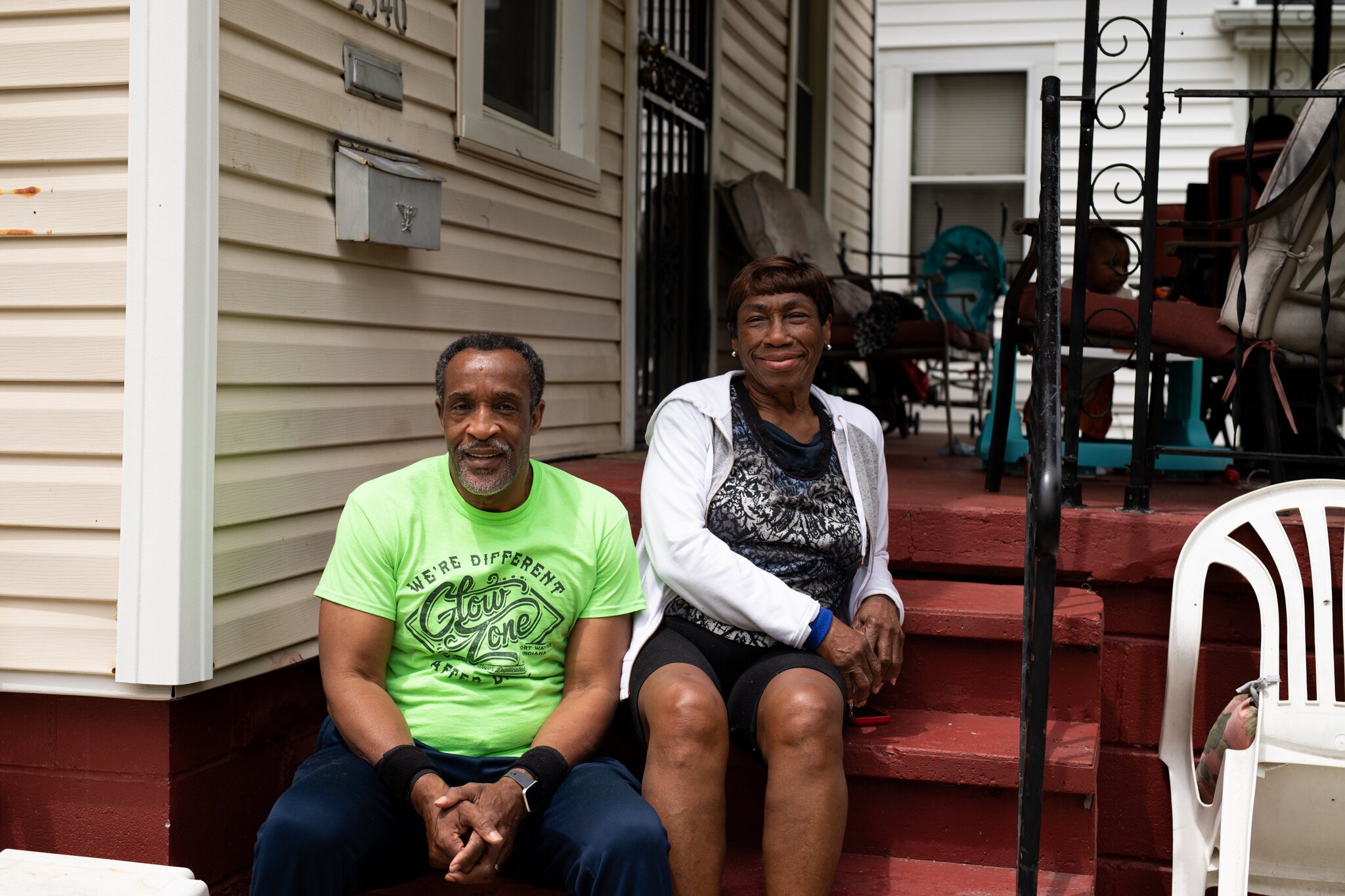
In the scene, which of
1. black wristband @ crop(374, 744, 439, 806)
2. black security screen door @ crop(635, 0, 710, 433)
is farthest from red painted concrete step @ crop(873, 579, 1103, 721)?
black security screen door @ crop(635, 0, 710, 433)

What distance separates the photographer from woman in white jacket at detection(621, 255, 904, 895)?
7.97 ft

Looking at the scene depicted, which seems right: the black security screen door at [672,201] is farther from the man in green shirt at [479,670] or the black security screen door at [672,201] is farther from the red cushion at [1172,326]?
the man in green shirt at [479,670]

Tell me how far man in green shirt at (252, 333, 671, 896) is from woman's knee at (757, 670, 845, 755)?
1.00 feet

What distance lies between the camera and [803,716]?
2.45 metres

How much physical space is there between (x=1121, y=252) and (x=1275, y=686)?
8.00ft

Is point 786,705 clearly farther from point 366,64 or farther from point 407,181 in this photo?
point 366,64

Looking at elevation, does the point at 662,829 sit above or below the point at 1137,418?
below

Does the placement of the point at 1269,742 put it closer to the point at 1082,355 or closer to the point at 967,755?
the point at 967,755

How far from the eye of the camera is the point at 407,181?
3.25 m

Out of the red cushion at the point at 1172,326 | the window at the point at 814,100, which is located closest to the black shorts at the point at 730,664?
the red cushion at the point at 1172,326

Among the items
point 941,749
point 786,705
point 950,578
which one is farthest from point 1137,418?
point 786,705

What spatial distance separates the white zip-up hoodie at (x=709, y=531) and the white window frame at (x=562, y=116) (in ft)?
4.33

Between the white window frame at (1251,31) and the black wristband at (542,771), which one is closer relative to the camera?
the black wristband at (542,771)

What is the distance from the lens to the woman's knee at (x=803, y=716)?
8.03 feet
